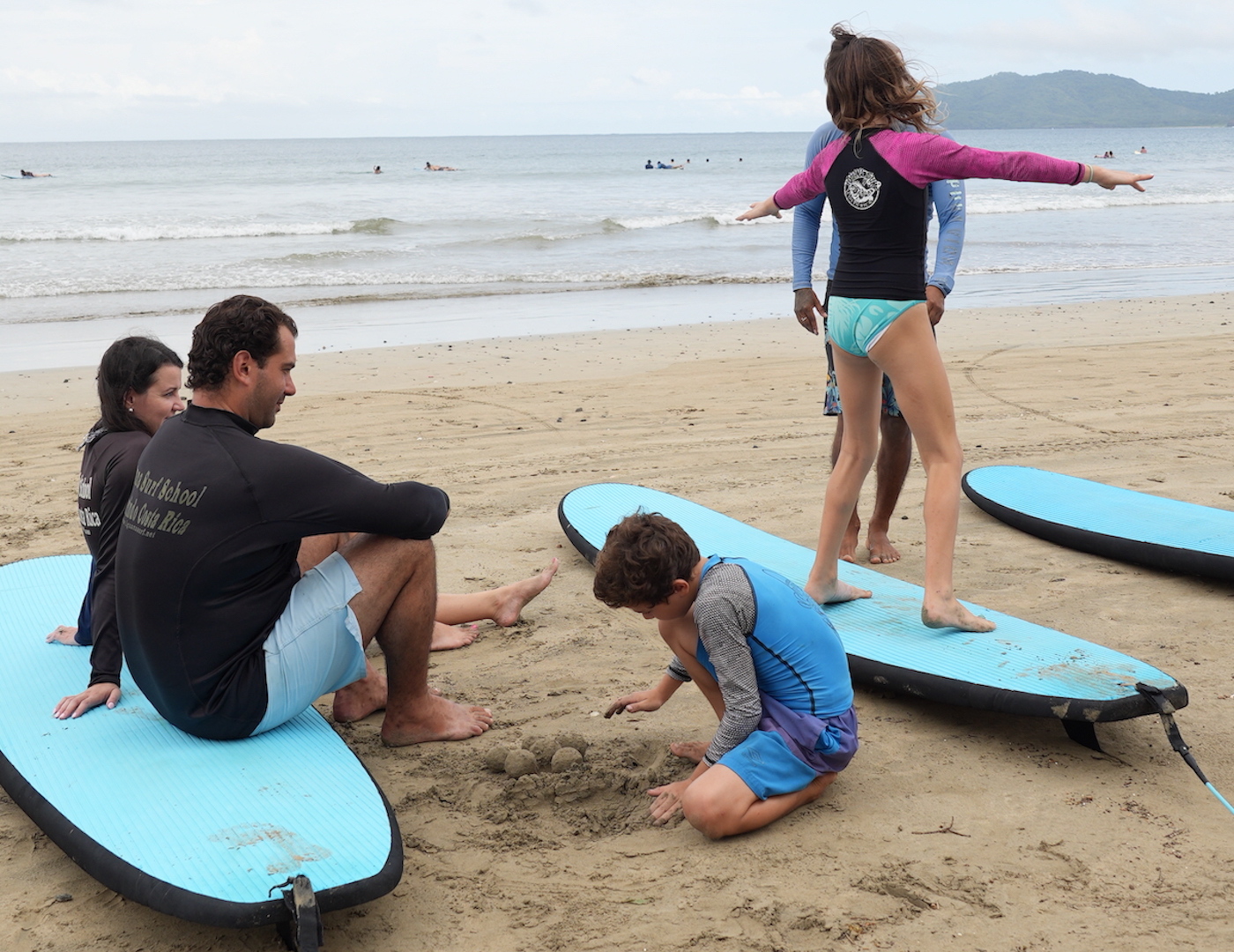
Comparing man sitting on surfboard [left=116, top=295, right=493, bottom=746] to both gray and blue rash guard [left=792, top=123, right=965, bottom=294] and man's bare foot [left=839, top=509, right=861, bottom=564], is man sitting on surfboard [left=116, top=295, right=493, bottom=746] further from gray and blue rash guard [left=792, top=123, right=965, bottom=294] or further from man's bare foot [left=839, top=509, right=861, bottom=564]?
man's bare foot [left=839, top=509, right=861, bottom=564]

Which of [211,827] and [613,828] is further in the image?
[613,828]

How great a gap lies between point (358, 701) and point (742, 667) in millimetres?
1548

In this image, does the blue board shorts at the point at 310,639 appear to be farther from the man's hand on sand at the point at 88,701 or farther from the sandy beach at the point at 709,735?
the man's hand on sand at the point at 88,701

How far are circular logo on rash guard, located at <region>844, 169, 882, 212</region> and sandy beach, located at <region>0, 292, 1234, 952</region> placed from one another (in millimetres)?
1692

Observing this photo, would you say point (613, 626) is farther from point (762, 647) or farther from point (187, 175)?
point (187, 175)

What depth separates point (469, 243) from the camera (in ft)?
68.9

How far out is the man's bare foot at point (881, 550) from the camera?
484cm

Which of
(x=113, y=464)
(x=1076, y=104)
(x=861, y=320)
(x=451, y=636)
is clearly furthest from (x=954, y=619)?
(x=1076, y=104)

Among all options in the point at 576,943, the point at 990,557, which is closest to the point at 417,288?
the point at 990,557

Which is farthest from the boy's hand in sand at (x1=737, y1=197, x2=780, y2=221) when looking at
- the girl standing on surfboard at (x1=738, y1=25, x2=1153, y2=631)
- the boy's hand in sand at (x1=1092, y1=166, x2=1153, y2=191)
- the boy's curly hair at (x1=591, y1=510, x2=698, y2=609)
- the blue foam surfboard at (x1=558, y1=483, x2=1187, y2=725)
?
the boy's curly hair at (x1=591, y1=510, x2=698, y2=609)

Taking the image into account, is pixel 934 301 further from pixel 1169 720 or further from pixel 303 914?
pixel 303 914

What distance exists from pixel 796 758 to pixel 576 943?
2.53 ft

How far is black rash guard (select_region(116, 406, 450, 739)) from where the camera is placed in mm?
2693

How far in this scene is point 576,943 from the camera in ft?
7.75
